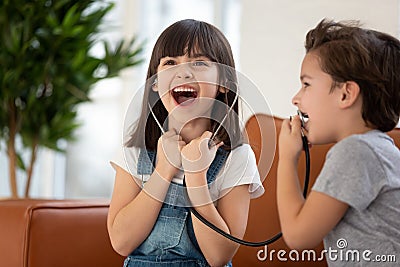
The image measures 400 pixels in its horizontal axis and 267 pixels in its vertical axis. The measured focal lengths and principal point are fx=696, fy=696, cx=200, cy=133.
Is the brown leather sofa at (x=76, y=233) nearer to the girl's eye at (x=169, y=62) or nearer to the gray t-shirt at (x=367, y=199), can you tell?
the girl's eye at (x=169, y=62)

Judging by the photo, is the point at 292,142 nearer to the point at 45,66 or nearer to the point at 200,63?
the point at 200,63

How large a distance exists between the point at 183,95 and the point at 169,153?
4.1 inches

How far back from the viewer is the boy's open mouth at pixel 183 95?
1.14 metres

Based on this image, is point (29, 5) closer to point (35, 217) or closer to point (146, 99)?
point (35, 217)

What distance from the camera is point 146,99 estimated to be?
1228mm

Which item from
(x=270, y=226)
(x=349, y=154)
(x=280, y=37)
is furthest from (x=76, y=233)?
(x=280, y=37)

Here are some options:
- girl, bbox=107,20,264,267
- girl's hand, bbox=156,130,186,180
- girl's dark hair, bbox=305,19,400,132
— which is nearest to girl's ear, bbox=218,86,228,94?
girl, bbox=107,20,264,267

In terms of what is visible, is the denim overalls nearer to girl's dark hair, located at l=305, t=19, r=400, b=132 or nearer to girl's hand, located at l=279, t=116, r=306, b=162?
girl's hand, located at l=279, t=116, r=306, b=162

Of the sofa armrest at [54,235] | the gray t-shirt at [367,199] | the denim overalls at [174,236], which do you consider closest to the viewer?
the gray t-shirt at [367,199]

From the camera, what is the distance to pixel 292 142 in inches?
41.9

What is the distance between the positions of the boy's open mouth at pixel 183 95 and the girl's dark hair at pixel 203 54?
6cm

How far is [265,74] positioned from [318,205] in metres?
1.47

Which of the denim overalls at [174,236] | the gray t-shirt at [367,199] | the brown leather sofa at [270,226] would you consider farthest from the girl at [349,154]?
the brown leather sofa at [270,226]

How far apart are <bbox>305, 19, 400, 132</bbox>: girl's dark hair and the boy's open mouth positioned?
224 mm
